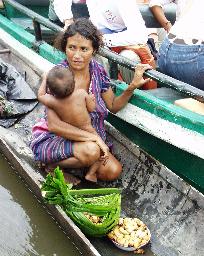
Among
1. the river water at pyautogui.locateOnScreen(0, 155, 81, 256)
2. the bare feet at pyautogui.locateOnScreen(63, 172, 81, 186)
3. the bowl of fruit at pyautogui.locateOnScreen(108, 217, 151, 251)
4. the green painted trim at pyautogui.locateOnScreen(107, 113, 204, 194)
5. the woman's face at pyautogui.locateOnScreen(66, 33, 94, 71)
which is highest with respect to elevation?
the woman's face at pyautogui.locateOnScreen(66, 33, 94, 71)

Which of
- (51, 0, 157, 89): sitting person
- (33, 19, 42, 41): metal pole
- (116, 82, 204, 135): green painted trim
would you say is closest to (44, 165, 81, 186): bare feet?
(116, 82, 204, 135): green painted trim

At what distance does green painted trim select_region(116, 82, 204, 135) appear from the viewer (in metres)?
3.00

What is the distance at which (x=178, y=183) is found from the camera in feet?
10.2

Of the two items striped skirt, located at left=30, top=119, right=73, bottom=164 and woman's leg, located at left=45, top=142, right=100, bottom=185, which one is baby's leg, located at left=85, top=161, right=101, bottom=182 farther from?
striped skirt, located at left=30, top=119, right=73, bottom=164

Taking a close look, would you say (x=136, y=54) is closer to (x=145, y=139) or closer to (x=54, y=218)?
(x=145, y=139)

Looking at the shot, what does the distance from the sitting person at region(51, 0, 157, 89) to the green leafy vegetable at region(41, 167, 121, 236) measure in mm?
1474

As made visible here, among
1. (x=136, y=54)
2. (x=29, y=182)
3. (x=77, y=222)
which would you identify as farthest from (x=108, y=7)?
(x=77, y=222)

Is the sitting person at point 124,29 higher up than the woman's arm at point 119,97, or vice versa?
the sitting person at point 124,29

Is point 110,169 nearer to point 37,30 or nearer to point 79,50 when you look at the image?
point 79,50

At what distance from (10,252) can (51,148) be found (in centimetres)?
84

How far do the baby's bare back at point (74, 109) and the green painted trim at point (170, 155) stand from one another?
562 millimetres

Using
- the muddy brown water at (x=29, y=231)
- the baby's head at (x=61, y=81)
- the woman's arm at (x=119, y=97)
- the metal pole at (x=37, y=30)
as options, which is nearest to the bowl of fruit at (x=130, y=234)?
the muddy brown water at (x=29, y=231)

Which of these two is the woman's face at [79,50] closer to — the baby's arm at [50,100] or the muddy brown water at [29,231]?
the baby's arm at [50,100]

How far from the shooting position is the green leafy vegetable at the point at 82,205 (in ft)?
9.40
